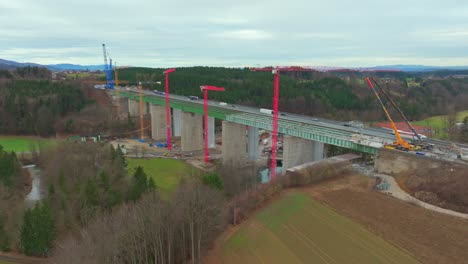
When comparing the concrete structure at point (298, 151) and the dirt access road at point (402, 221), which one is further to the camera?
the concrete structure at point (298, 151)

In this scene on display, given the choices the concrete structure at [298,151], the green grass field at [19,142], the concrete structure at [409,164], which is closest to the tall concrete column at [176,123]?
the green grass field at [19,142]

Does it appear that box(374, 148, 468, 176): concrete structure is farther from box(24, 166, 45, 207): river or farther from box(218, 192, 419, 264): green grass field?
box(24, 166, 45, 207): river

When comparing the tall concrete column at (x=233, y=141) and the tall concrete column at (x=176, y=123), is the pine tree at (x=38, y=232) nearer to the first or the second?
the tall concrete column at (x=233, y=141)

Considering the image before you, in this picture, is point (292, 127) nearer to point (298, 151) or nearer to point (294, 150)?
point (294, 150)

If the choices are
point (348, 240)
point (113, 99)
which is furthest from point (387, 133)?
point (113, 99)


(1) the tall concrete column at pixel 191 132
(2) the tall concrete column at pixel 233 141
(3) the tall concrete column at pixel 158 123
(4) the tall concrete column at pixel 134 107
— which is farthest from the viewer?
(4) the tall concrete column at pixel 134 107

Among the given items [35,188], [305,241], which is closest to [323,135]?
[305,241]
